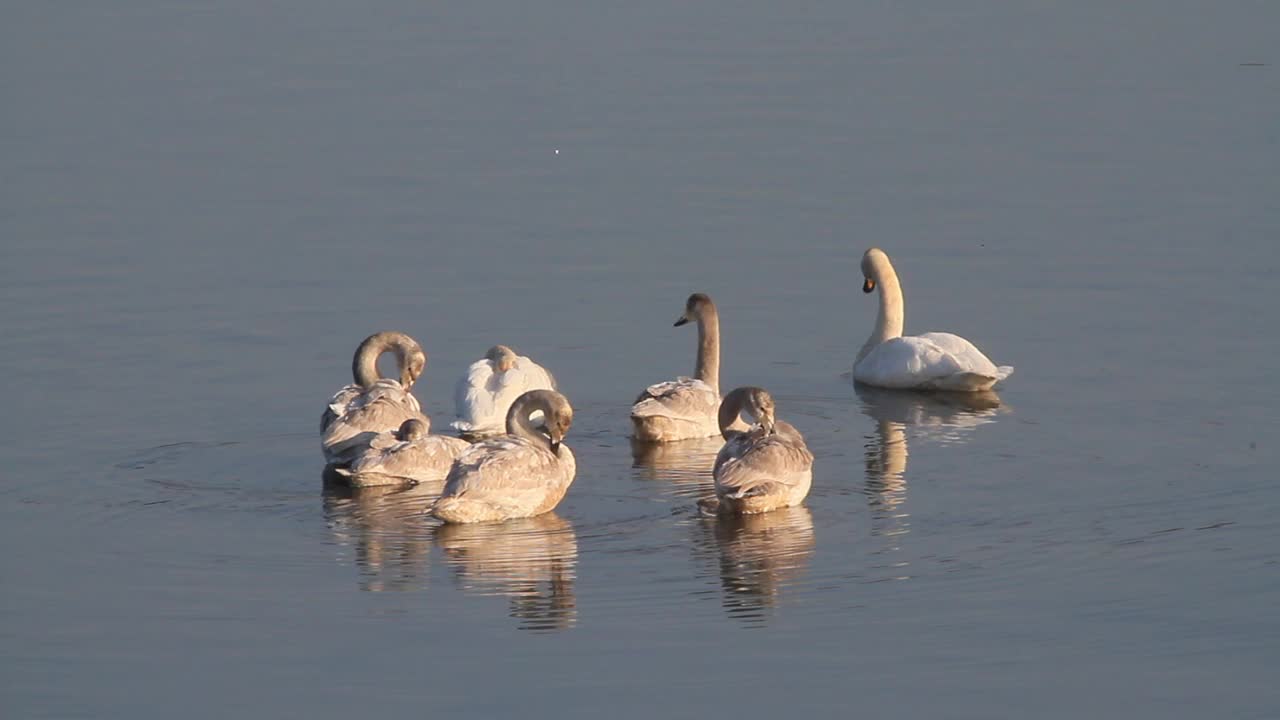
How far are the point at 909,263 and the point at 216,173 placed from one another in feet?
24.0

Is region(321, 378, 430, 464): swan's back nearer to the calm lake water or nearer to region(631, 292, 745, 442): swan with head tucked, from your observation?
the calm lake water

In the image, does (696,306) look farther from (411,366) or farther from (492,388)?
(411,366)

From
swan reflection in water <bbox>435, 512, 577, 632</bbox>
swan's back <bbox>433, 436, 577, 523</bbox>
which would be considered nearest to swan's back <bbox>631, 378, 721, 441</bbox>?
swan's back <bbox>433, 436, 577, 523</bbox>

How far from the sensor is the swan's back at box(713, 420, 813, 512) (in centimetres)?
1310

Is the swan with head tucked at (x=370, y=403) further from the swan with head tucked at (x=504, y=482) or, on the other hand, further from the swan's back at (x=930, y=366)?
the swan's back at (x=930, y=366)

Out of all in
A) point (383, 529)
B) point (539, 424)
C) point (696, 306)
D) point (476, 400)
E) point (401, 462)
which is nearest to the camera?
point (383, 529)

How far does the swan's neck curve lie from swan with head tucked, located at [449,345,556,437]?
3392 mm

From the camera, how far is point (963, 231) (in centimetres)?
2031

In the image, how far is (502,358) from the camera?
15.6 m

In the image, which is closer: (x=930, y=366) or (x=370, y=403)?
(x=370, y=403)

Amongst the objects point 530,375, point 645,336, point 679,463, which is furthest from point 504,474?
point 645,336

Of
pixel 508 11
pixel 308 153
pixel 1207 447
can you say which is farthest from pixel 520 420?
pixel 508 11

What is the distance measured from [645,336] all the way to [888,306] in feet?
6.50

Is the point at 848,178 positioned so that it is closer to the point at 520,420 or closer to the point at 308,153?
the point at 308,153
